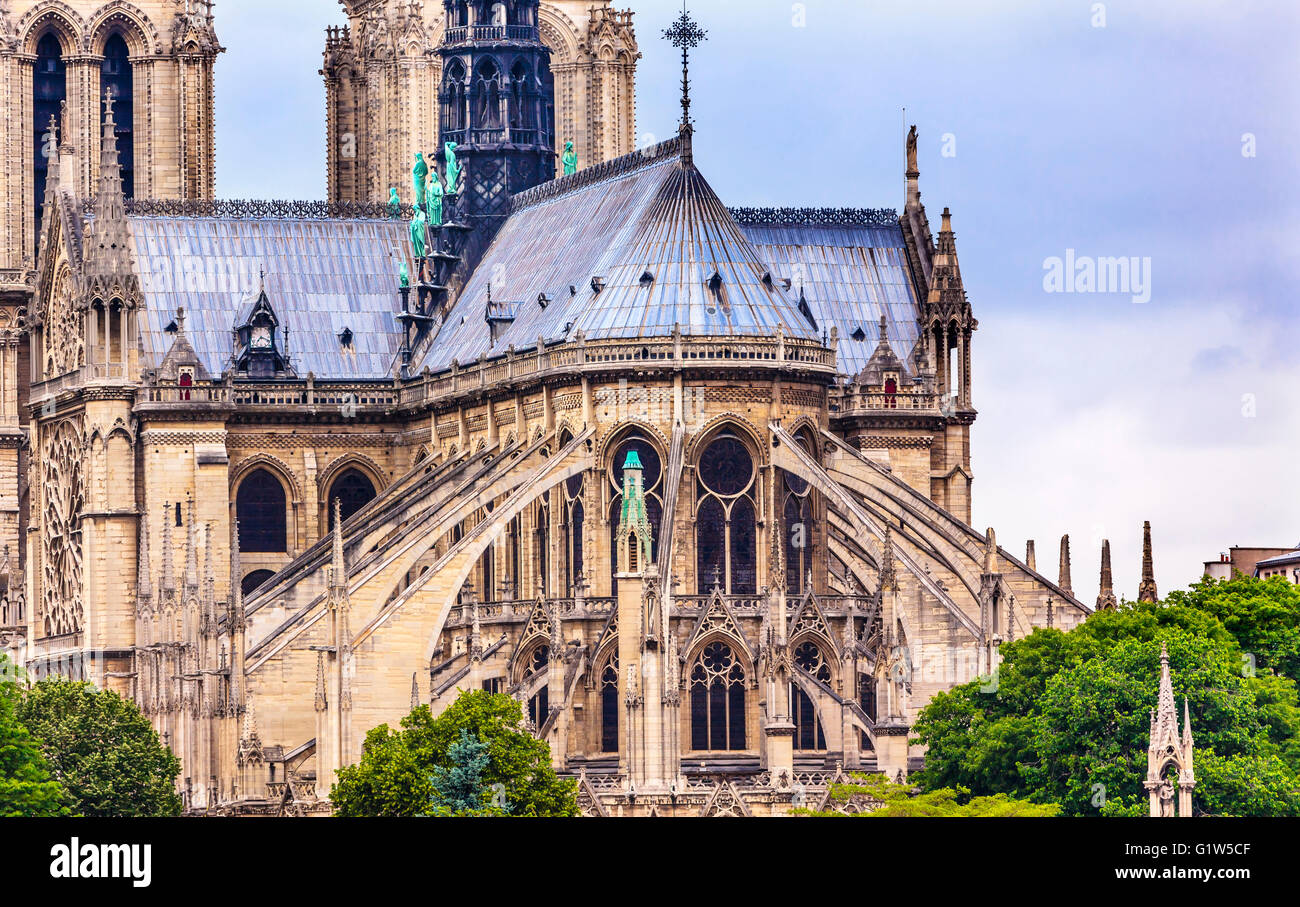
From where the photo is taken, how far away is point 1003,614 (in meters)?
93.2

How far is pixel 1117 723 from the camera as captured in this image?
7512 cm

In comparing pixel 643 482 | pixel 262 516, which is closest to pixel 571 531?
pixel 643 482

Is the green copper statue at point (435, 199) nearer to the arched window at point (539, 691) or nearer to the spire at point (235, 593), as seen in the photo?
the spire at point (235, 593)

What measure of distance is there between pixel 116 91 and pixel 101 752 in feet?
152

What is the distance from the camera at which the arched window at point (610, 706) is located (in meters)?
92.7

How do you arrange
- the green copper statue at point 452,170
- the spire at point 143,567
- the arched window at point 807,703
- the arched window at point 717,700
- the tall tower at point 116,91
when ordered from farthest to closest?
the tall tower at point 116,91 < the green copper statue at point 452,170 < the spire at point 143,567 < the arched window at point 807,703 < the arched window at point 717,700

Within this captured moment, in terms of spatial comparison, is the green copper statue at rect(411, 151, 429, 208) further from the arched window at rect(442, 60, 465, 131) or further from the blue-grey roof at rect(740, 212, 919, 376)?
the blue-grey roof at rect(740, 212, 919, 376)

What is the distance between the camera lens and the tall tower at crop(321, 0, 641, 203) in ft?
440

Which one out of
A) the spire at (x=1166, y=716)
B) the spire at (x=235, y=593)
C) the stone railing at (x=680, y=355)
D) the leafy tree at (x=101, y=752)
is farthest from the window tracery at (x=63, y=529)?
the spire at (x=1166, y=716)

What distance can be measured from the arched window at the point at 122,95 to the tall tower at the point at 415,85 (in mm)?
9493

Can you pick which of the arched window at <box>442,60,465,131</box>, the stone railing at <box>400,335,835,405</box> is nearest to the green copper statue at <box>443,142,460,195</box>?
the arched window at <box>442,60,465,131</box>

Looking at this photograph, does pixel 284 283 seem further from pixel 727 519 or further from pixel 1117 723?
pixel 1117 723

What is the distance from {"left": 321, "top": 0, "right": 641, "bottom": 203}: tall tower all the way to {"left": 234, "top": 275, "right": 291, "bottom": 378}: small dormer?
1979 centimetres
